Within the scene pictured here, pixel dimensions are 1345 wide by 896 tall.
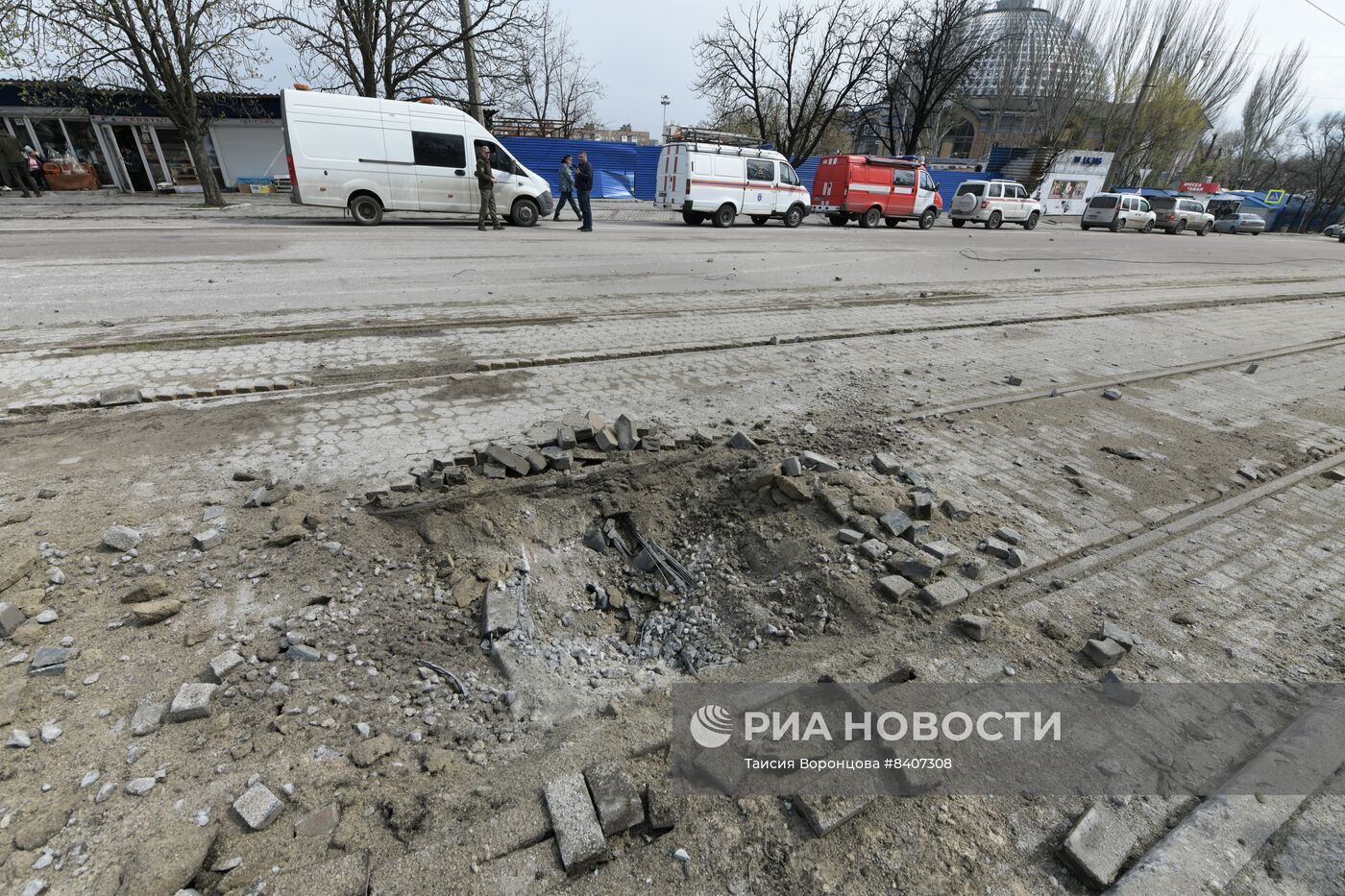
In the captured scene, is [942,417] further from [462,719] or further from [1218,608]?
[462,719]

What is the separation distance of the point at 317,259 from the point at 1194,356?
12.2 metres

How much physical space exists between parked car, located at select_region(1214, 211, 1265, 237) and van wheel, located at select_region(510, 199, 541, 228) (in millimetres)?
47171

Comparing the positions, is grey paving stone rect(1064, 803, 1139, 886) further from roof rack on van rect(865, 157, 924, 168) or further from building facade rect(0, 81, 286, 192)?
building facade rect(0, 81, 286, 192)

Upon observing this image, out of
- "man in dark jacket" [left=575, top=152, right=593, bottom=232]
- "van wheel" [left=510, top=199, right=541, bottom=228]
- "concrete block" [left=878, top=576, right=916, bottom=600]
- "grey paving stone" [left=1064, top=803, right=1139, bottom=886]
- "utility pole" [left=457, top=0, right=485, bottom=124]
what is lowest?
"grey paving stone" [left=1064, top=803, right=1139, bottom=886]

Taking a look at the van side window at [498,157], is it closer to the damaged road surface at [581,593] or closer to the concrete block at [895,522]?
the damaged road surface at [581,593]

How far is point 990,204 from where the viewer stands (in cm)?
2714

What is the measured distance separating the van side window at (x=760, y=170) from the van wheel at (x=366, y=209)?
11.0 meters

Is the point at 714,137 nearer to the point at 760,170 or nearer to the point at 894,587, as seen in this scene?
the point at 760,170

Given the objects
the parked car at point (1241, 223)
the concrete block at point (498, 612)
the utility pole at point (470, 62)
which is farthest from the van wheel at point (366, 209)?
the parked car at point (1241, 223)

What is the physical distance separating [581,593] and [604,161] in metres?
27.4

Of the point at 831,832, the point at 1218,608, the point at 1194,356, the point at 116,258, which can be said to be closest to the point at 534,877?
the point at 831,832

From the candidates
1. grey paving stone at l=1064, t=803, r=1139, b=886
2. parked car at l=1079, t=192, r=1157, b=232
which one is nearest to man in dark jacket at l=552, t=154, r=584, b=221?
grey paving stone at l=1064, t=803, r=1139, b=886

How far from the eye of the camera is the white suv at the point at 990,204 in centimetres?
2691

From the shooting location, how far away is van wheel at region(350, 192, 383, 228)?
14.5 metres
